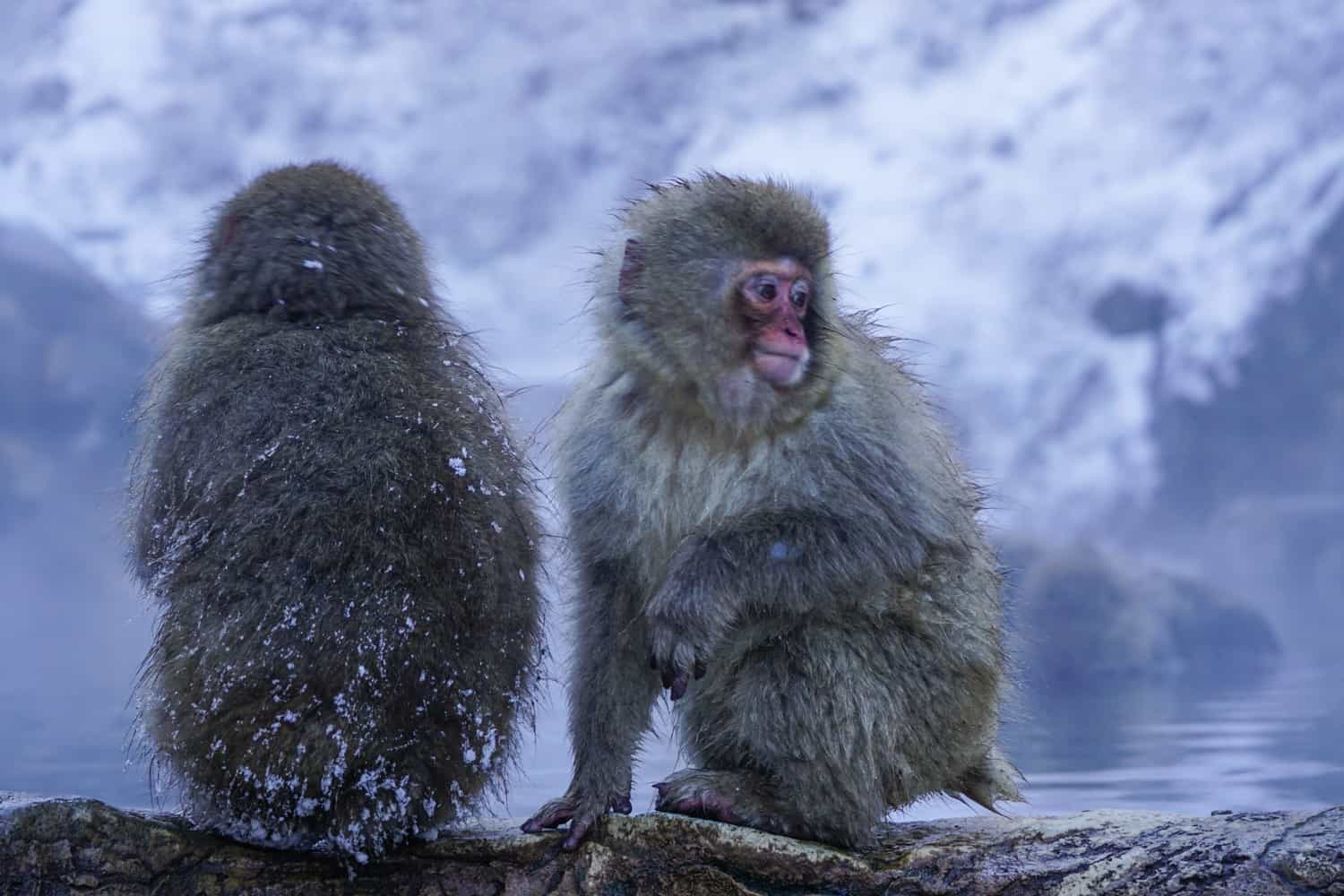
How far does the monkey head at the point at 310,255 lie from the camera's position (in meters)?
3.42

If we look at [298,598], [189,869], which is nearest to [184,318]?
[298,598]

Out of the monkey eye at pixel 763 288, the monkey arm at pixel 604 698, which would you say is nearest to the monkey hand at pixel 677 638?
the monkey arm at pixel 604 698

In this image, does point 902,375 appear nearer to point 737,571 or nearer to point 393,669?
point 737,571

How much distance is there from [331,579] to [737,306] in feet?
3.63

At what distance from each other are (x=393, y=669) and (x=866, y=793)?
1.11 metres

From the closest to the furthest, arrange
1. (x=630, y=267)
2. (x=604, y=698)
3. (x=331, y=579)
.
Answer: (x=331, y=579)
(x=604, y=698)
(x=630, y=267)

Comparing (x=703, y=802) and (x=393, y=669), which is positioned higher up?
(x=393, y=669)

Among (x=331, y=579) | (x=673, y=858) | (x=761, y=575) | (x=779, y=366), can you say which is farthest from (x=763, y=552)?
(x=331, y=579)

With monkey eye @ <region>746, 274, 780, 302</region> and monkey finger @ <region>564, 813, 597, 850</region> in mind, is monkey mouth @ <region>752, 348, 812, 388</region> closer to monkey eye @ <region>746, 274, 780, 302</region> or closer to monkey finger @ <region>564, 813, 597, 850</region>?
monkey eye @ <region>746, 274, 780, 302</region>

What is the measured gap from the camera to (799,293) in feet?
10.5

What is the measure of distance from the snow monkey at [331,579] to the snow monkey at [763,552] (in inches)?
9.7

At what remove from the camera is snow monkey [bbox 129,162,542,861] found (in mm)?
2939

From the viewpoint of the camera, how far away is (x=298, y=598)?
2934 mm

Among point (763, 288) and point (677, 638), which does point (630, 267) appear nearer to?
point (763, 288)
